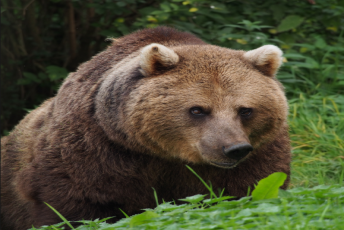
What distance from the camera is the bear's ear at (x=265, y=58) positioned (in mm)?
4441

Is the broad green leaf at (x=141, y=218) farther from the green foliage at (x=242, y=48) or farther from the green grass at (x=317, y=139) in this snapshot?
the green grass at (x=317, y=139)

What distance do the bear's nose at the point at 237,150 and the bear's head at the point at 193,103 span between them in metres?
0.03

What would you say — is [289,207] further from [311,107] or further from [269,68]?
[311,107]

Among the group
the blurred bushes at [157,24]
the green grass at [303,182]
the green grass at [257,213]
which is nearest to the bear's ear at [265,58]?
the green grass at [303,182]

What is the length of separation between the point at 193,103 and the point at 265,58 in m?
0.85

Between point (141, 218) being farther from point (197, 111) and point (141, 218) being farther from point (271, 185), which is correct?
point (197, 111)

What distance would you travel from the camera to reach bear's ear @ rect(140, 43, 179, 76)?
166 inches

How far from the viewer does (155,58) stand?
4234 millimetres

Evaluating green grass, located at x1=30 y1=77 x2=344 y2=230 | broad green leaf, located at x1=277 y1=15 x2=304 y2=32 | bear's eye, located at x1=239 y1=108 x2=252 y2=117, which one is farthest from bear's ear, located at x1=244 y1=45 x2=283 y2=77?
broad green leaf, located at x1=277 y1=15 x2=304 y2=32

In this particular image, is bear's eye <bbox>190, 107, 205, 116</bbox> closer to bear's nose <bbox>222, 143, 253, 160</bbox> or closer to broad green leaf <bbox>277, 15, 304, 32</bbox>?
bear's nose <bbox>222, 143, 253, 160</bbox>

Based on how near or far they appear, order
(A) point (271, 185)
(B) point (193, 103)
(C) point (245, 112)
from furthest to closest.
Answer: (C) point (245, 112) < (B) point (193, 103) < (A) point (271, 185)

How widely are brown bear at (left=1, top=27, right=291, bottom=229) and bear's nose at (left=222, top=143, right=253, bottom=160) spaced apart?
0.4 inches

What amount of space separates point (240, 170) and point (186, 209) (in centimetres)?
150

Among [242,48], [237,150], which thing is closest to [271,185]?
[237,150]
